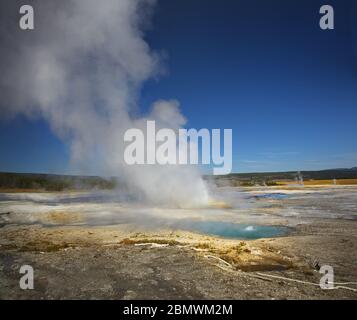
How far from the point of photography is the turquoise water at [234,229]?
11.5m

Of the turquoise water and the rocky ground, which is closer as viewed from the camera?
the rocky ground

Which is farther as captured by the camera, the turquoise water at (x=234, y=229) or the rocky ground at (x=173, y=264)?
the turquoise water at (x=234, y=229)

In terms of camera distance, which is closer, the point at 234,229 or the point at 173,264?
the point at 173,264

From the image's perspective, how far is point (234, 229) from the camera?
1269 cm

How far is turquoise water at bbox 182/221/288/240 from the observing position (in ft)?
37.8

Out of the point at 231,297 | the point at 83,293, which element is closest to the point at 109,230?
the point at 83,293

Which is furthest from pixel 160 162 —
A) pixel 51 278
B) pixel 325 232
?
pixel 51 278

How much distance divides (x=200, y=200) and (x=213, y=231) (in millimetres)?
9149

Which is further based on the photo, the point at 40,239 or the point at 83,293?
the point at 40,239

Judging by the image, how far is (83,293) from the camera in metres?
6.39
